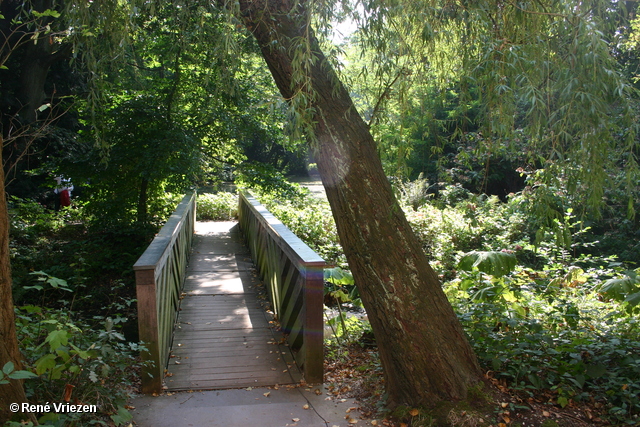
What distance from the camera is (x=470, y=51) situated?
3.55 m

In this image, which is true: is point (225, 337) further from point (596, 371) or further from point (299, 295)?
point (596, 371)

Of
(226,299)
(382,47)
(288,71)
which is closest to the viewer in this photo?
(288,71)

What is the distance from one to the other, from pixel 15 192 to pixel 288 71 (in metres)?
13.0

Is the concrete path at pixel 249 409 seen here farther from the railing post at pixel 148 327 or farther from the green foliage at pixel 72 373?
the green foliage at pixel 72 373

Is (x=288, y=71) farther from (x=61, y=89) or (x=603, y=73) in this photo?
(x=61, y=89)

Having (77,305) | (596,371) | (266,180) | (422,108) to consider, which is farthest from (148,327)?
(266,180)

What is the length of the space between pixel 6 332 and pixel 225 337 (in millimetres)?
2781

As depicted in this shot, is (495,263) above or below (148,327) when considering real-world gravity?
above

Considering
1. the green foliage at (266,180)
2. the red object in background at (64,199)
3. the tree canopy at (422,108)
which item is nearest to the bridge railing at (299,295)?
the tree canopy at (422,108)

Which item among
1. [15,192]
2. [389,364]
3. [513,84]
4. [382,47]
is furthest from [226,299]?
[15,192]

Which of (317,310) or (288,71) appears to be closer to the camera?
(288,71)

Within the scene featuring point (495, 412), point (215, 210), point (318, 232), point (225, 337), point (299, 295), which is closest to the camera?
point (495, 412)

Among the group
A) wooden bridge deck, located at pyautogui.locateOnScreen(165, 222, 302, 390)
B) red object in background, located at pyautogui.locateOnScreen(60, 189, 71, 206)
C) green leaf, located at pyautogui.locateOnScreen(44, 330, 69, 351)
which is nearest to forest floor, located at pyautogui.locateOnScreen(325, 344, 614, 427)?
wooden bridge deck, located at pyautogui.locateOnScreen(165, 222, 302, 390)

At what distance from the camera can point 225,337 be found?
4.94m
